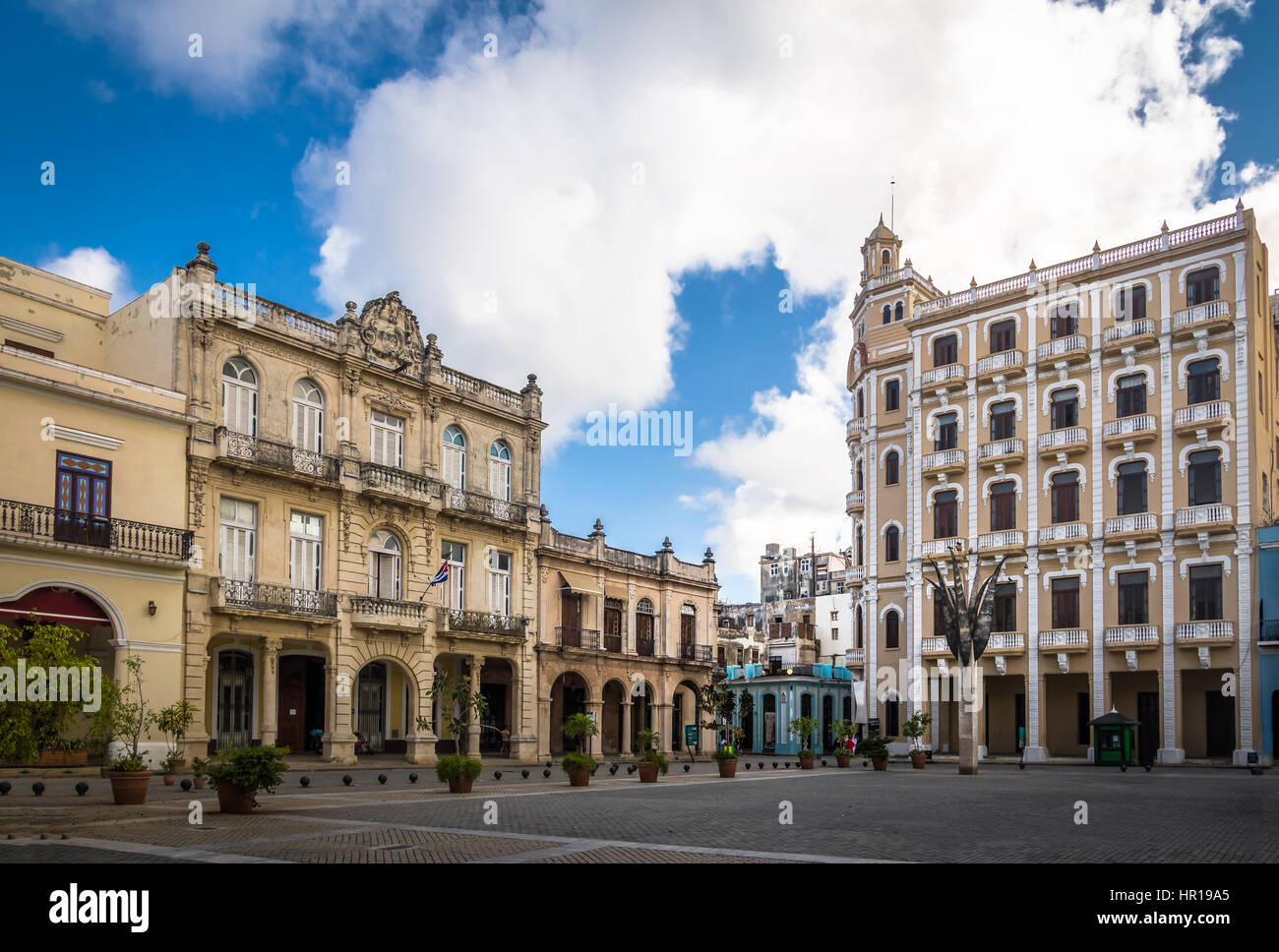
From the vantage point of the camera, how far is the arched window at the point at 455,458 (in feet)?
142

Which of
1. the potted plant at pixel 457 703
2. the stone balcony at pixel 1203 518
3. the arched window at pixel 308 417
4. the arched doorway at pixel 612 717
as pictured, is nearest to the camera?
the arched window at pixel 308 417

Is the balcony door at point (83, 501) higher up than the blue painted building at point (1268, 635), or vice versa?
the balcony door at point (83, 501)

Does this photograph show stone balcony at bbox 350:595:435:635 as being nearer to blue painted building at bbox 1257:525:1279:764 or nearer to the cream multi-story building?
the cream multi-story building

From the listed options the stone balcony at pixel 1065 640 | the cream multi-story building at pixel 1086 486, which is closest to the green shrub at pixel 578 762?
the cream multi-story building at pixel 1086 486

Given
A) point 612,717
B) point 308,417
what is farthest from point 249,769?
point 612,717

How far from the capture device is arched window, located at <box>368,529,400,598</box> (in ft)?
129

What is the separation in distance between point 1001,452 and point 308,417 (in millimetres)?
31034

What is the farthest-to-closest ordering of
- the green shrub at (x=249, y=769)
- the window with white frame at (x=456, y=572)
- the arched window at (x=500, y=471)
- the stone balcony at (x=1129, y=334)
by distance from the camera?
the stone balcony at (x=1129, y=334)
the arched window at (x=500, y=471)
the window with white frame at (x=456, y=572)
the green shrub at (x=249, y=769)

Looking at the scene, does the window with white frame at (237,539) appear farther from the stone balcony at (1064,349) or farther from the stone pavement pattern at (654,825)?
the stone balcony at (1064,349)

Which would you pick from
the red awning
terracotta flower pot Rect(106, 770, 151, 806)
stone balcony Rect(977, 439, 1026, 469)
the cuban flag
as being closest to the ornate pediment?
the cuban flag

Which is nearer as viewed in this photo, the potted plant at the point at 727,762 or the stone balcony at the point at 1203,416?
the potted plant at the point at 727,762

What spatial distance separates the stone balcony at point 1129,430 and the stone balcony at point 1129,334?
121 inches

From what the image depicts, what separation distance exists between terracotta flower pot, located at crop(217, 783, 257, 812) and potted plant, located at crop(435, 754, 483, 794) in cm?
614
